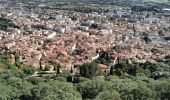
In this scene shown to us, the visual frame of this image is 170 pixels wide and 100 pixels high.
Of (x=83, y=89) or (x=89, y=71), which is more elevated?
(x=83, y=89)

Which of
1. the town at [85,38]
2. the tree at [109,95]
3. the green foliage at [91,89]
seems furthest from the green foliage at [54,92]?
the town at [85,38]

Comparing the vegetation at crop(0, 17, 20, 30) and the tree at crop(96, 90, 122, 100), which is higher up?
the tree at crop(96, 90, 122, 100)

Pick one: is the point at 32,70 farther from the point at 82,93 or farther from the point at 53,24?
the point at 53,24

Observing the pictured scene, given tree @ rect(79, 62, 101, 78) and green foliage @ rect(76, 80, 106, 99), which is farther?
tree @ rect(79, 62, 101, 78)

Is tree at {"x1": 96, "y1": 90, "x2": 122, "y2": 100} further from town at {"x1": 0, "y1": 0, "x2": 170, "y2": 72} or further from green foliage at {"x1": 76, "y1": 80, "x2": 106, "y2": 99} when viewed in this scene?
town at {"x1": 0, "y1": 0, "x2": 170, "y2": 72}

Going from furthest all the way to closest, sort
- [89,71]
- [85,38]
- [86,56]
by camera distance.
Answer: [85,38], [86,56], [89,71]

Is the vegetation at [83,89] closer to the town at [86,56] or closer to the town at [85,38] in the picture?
the town at [86,56]

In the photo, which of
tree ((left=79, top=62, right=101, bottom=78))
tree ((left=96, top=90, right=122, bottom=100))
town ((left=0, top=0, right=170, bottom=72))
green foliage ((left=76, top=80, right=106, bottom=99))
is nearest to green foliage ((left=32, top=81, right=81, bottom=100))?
green foliage ((left=76, top=80, right=106, bottom=99))

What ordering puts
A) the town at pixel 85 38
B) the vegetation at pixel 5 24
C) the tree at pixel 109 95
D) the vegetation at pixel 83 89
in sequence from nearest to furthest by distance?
the tree at pixel 109 95 → the vegetation at pixel 83 89 → the town at pixel 85 38 → the vegetation at pixel 5 24

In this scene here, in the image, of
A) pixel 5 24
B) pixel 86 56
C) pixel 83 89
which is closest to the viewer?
pixel 83 89

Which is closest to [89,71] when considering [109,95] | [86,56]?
[109,95]

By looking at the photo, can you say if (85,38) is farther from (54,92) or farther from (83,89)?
(54,92)
